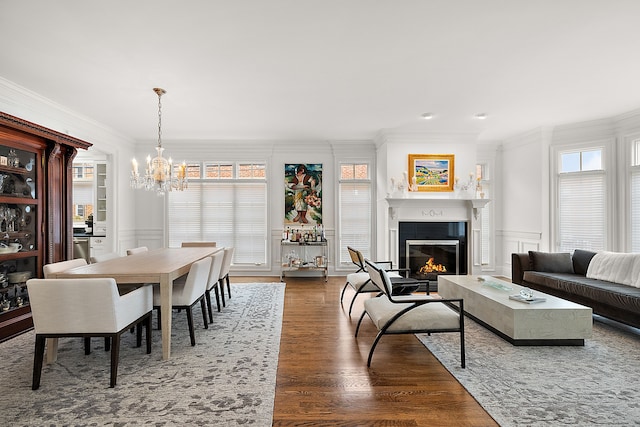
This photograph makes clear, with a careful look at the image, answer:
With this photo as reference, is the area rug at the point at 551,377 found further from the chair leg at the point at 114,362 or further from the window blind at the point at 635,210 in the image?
the chair leg at the point at 114,362

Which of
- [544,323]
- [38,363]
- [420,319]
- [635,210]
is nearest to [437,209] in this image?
[635,210]

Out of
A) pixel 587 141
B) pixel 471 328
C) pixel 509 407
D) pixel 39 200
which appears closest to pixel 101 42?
pixel 39 200

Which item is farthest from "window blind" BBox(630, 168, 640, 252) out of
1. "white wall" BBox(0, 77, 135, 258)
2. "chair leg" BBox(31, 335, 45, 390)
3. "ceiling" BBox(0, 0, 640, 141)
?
Answer: "white wall" BBox(0, 77, 135, 258)

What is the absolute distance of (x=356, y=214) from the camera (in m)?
7.25

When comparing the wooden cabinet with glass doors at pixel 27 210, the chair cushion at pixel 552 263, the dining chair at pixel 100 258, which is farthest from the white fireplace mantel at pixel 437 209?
the wooden cabinet with glass doors at pixel 27 210

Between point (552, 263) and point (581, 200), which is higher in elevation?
point (581, 200)

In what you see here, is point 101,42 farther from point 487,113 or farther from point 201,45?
point 487,113

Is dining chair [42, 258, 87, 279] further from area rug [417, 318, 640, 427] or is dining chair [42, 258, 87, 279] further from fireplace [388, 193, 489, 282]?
fireplace [388, 193, 489, 282]

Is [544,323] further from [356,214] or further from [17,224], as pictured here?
[17,224]

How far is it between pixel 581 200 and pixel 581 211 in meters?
0.18

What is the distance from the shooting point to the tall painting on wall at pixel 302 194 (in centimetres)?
720

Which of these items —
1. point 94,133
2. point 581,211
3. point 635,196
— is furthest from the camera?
point 581,211

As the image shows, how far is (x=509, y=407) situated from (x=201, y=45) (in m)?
3.64

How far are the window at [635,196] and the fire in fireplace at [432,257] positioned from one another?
249 centimetres
